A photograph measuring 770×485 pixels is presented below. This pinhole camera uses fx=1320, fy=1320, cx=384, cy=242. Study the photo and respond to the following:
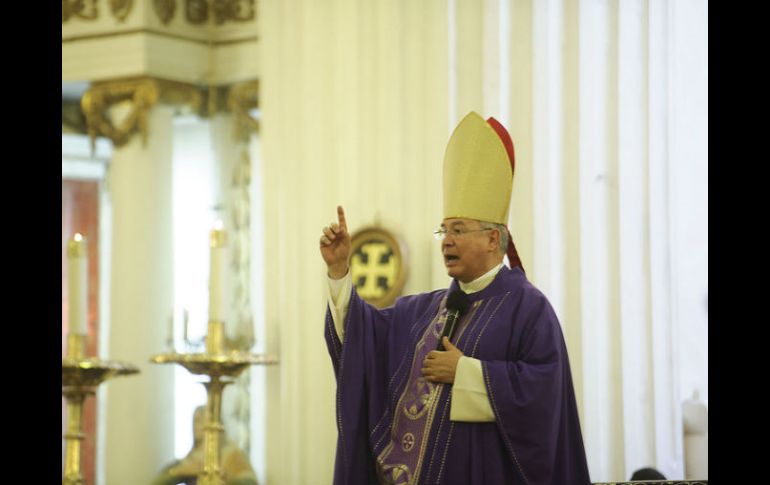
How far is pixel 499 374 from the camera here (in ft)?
13.1

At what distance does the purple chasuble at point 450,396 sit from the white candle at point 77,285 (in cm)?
127

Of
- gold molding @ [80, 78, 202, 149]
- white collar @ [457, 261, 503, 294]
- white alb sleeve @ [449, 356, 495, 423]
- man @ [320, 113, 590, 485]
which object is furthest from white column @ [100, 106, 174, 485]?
white alb sleeve @ [449, 356, 495, 423]

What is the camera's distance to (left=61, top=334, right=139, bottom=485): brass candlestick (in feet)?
16.4

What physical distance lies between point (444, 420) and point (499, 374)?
273mm

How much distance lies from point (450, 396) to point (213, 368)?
144 centimetres

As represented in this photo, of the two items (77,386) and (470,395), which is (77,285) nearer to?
(77,386)

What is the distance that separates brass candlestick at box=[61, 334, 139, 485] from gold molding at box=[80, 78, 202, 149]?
8.12 feet

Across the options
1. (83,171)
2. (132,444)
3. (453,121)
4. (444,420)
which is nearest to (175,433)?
(132,444)

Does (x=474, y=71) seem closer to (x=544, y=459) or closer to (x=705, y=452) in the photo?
(x=705, y=452)

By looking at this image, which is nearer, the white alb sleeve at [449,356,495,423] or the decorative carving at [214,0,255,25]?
the white alb sleeve at [449,356,495,423]

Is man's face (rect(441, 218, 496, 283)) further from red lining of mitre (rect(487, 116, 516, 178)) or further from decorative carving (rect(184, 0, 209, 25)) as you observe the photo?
decorative carving (rect(184, 0, 209, 25))

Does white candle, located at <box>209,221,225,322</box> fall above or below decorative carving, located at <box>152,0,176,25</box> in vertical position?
below

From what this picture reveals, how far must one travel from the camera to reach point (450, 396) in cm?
414

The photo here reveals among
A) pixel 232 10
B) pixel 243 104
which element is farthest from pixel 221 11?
pixel 243 104
